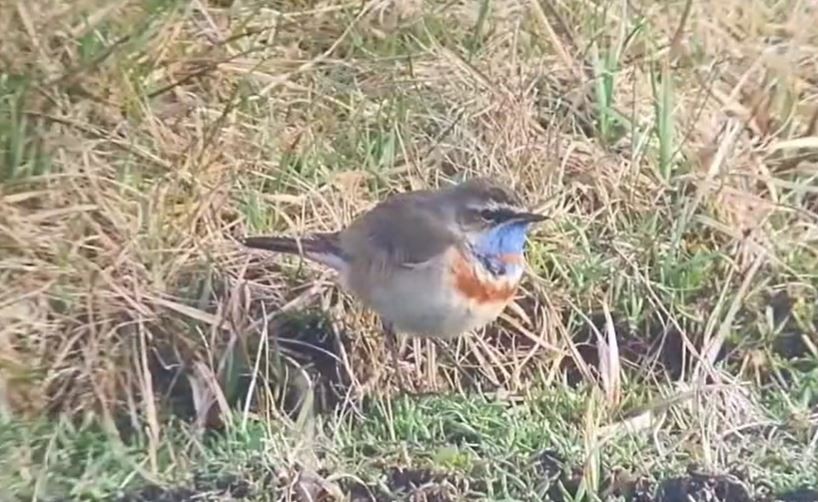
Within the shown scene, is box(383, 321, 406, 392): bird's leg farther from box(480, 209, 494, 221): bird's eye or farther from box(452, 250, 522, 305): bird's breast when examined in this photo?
box(480, 209, 494, 221): bird's eye

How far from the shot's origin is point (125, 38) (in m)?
5.20

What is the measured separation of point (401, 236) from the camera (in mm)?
4641

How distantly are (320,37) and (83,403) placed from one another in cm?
161

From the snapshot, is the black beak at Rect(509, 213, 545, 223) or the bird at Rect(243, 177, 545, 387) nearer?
the bird at Rect(243, 177, 545, 387)

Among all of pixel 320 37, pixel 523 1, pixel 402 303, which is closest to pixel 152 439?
pixel 402 303

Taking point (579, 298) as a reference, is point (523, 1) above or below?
above

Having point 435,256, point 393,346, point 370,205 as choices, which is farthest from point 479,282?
point 370,205

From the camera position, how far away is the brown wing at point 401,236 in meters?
4.64

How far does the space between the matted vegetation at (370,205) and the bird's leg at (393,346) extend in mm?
22

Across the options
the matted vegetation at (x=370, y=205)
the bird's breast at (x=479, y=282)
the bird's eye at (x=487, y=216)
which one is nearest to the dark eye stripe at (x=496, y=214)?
the bird's eye at (x=487, y=216)

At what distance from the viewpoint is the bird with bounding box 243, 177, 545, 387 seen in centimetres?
458

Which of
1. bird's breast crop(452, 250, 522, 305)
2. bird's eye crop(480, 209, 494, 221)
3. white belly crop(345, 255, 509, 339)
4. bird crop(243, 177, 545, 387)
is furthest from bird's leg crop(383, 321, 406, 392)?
bird's eye crop(480, 209, 494, 221)

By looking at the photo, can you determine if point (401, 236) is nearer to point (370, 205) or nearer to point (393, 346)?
point (393, 346)

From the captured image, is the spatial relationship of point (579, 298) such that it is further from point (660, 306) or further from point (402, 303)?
point (402, 303)
